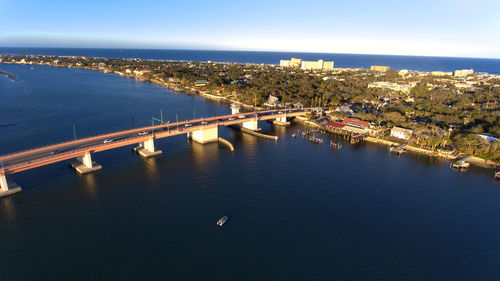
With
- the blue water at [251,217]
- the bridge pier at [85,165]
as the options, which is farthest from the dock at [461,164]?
the bridge pier at [85,165]

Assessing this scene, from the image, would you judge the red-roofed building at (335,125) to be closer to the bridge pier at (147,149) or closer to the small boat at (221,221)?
the bridge pier at (147,149)

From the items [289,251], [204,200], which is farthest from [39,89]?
[289,251]

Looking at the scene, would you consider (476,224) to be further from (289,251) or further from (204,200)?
(204,200)

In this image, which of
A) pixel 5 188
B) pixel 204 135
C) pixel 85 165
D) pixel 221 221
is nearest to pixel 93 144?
pixel 85 165

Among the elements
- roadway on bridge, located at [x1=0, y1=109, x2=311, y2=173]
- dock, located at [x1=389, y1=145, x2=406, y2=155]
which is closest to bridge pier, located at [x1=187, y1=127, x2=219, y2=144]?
roadway on bridge, located at [x1=0, y1=109, x2=311, y2=173]

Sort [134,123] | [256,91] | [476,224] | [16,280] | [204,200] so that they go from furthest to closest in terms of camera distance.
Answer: [256,91], [134,123], [204,200], [476,224], [16,280]

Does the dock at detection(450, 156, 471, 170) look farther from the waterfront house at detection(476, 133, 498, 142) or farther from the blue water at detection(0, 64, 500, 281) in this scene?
the waterfront house at detection(476, 133, 498, 142)

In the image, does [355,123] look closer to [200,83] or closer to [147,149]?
[147,149]
